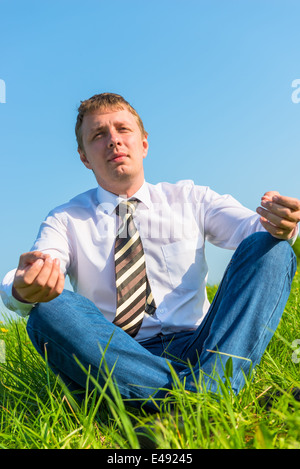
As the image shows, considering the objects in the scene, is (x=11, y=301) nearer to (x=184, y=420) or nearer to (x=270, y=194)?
(x=184, y=420)

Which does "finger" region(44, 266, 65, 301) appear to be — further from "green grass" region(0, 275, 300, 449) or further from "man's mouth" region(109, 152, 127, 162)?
"man's mouth" region(109, 152, 127, 162)

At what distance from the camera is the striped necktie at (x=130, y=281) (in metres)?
2.57

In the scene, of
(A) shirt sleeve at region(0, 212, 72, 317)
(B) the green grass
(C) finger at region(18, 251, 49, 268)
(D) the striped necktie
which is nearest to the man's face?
(D) the striped necktie

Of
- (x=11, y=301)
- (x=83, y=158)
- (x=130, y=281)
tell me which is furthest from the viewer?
(x=83, y=158)

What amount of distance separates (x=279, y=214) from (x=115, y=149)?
46.4 inches

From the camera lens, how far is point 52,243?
2680 millimetres

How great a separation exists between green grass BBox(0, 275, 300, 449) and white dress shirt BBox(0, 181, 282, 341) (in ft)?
1.71

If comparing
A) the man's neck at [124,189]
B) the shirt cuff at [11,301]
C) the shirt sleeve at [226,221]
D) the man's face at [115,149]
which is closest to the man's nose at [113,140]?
the man's face at [115,149]

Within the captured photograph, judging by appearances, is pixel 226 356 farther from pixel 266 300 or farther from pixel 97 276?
pixel 97 276

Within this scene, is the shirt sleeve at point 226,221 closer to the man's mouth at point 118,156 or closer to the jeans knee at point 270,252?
the jeans knee at point 270,252

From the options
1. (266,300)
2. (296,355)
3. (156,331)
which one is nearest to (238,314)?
(266,300)

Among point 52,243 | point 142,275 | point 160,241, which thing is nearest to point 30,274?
point 52,243

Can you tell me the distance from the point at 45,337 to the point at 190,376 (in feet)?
2.25

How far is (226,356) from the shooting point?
2045 millimetres
